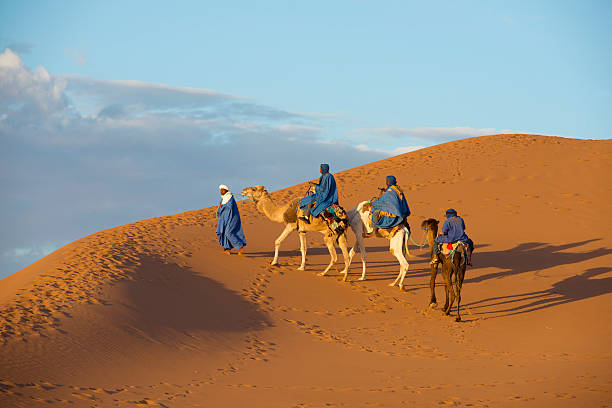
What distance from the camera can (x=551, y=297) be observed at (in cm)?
1606

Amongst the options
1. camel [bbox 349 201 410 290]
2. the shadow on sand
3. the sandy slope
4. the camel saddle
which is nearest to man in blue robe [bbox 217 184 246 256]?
the sandy slope

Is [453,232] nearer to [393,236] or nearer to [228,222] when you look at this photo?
[393,236]

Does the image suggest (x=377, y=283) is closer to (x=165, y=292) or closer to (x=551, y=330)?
(x=551, y=330)

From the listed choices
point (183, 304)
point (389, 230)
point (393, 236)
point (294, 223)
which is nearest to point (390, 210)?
point (389, 230)

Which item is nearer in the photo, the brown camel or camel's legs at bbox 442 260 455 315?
camel's legs at bbox 442 260 455 315

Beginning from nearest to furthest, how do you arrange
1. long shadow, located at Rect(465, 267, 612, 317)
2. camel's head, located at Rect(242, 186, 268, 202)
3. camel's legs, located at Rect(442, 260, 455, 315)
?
camel's legs, located at Rect(442, 260, 455, 315) → long shadow, located at Rect(465, 267, 612, 317) → camel's head, located at Rect(242, 186, 268, 202)

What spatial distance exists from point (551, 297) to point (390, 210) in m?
4.77

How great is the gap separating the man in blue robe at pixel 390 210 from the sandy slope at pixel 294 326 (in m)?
1.79

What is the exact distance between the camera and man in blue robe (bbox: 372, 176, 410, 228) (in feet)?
50.6

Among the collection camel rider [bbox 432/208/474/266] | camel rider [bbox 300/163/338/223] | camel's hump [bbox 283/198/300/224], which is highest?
camel rider [bbox 300/163/338/223]

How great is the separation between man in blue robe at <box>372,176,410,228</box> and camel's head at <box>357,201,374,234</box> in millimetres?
206

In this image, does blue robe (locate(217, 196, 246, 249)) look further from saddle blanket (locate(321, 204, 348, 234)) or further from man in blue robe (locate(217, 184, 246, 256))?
saddle blanket (locate(321, 204, 348, 234))

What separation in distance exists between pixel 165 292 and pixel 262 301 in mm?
2211

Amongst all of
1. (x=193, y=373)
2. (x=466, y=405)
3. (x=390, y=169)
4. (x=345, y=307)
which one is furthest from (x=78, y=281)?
(x=390, y=169)
